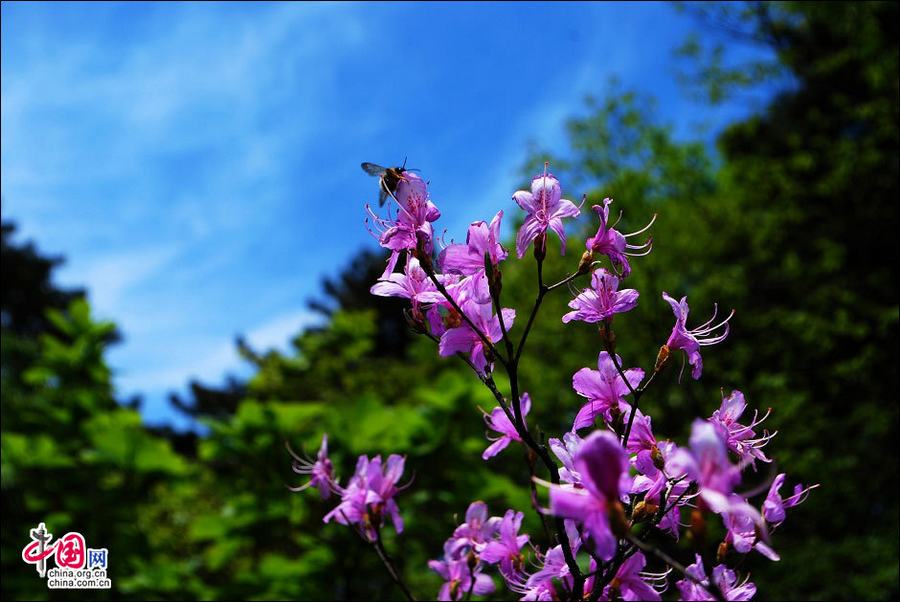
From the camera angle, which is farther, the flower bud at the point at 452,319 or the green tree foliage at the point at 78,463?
the green tree foliage at the point at 78,463

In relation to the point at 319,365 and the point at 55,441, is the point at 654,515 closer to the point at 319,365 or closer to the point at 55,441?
the point at 55,441

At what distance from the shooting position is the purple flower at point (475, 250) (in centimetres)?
124

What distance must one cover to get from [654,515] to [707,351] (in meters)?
10.6

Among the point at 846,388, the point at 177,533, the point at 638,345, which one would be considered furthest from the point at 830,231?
the point at 177,533

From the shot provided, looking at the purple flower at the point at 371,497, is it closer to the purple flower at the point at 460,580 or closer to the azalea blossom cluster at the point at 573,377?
the purple flower at the point at 460,580

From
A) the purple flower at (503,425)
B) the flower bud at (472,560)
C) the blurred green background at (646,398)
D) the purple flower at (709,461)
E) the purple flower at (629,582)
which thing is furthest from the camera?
the blurred green background at (646,398)

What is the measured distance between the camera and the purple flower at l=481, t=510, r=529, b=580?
1419mm

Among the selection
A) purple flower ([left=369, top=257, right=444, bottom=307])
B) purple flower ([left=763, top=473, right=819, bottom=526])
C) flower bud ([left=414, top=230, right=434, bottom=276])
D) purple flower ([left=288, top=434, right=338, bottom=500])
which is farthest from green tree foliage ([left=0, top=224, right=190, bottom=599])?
purple flower ([left=763, top=473, right=819, bottom=526])

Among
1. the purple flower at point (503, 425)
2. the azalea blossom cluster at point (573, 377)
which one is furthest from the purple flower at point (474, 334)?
the purple flower at point (503, 425)

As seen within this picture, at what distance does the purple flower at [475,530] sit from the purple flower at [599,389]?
0.36 meters

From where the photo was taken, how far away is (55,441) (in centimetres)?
480

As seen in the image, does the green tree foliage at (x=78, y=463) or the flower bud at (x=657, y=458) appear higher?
the green tree foliage at (x=78, y=463)

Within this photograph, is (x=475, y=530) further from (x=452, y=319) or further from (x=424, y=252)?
(x=424, y=252)

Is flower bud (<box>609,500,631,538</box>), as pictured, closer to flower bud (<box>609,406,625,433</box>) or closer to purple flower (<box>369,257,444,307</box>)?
flower bud (<box>609,406,625,433</box>)
